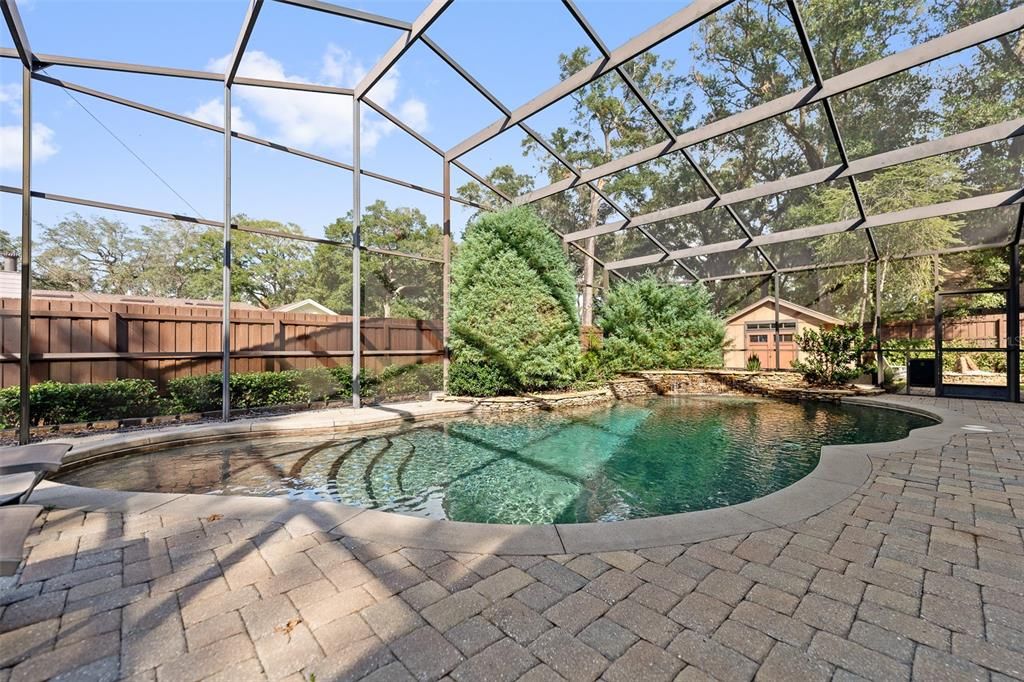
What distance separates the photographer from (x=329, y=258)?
890 inches

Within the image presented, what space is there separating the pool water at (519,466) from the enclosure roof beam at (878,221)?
13.1ft

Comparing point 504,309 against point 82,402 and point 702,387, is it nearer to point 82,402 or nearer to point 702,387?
point 82,402

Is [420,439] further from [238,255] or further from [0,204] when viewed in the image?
[238,255]

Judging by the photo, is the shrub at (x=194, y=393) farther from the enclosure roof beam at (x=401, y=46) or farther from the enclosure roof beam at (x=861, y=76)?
the enclosure roof beam at (x=861, y=76)

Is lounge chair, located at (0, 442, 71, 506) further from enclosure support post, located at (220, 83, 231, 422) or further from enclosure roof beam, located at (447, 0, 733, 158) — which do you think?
enclosure roof beam, located at (447, 0, 733, 158)

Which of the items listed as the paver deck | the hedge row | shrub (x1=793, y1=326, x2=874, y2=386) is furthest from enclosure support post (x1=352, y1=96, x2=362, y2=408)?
shrub (x1=793, y1=326, x2=874, y2=386)

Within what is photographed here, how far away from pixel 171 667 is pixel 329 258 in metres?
23.8

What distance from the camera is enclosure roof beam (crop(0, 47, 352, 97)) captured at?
4895mm

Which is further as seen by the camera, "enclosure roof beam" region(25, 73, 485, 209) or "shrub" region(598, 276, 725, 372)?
"shrub" region(598, 276, 725, 372)

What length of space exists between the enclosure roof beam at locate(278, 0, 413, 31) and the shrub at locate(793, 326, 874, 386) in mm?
11429

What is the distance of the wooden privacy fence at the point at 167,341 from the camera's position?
17.3 feet

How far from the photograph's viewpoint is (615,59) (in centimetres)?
571

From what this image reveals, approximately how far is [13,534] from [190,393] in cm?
529

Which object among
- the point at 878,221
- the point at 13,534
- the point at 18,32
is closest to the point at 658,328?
the point at 878,221
